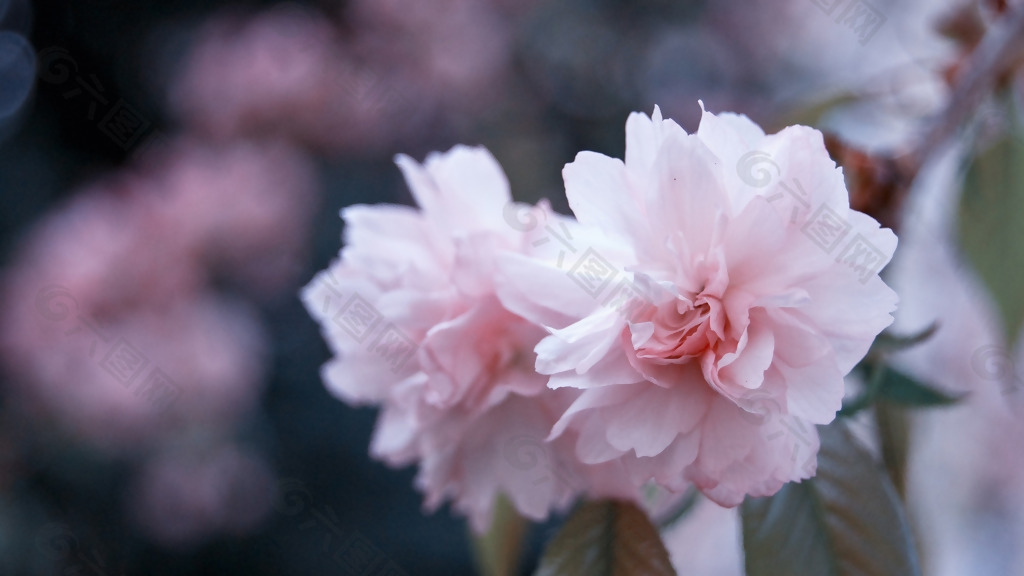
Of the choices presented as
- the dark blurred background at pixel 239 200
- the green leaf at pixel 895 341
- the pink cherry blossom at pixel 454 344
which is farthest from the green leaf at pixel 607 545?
the dark blurred background at pixel 239 200

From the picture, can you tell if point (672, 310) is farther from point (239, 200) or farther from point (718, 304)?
point (239, 200)

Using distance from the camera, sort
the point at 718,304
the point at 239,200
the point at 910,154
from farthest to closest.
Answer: the point at 239,200 < the point at 910,154 < the point at 718,304

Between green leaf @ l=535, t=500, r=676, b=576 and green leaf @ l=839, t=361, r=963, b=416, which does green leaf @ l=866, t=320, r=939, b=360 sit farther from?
green leaf @ l=535, t=500, r=676, b=576

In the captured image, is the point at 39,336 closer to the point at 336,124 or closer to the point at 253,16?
the point at 336,124

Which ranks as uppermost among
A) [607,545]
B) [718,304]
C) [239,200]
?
[718,304]

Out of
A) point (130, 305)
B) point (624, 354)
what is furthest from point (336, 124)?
point (624, 354)

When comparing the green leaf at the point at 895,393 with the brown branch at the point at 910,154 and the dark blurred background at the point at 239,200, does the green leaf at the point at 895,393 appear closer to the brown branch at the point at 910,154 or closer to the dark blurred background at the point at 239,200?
the brown branch at the point at 910,154

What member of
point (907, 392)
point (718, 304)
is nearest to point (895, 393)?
point (907, 392)
